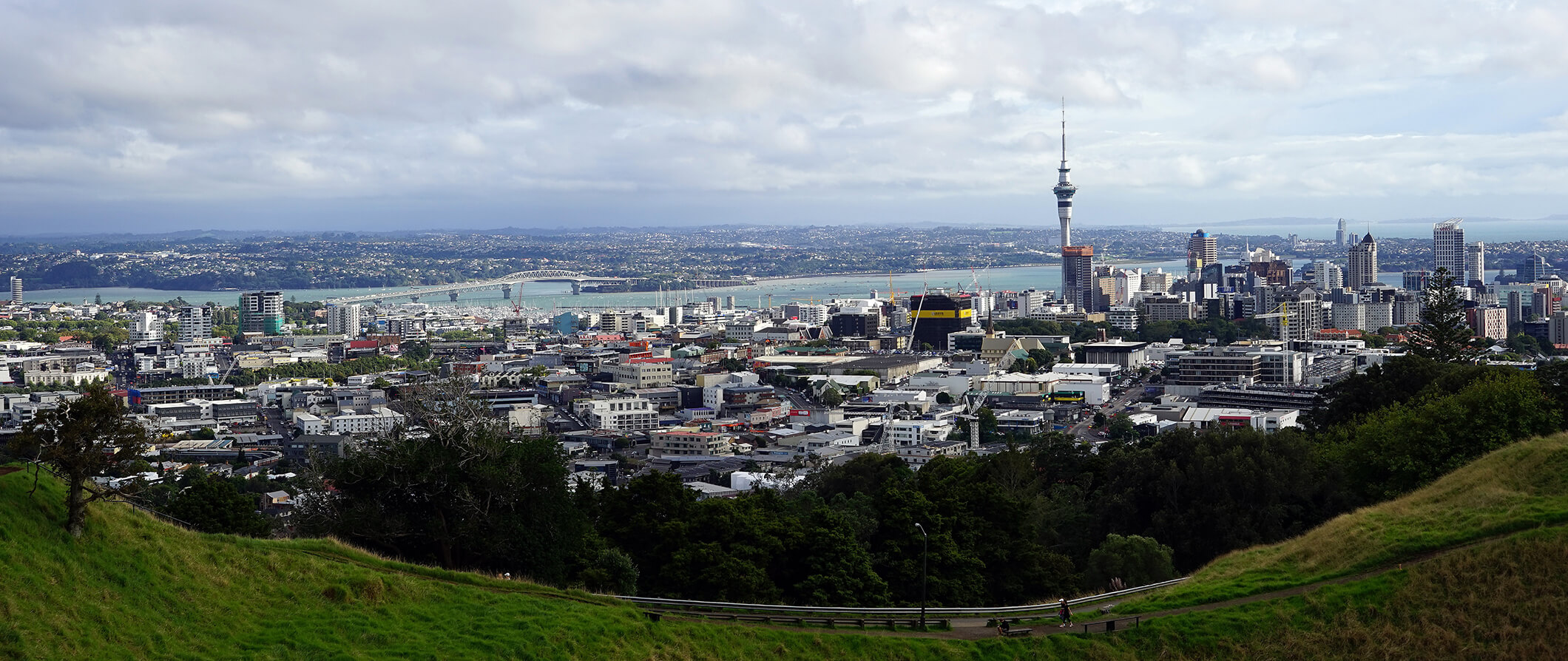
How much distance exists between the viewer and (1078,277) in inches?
3356

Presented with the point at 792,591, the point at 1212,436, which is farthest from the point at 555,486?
the point at 1212,436

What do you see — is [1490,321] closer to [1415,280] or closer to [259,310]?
[1415,280]

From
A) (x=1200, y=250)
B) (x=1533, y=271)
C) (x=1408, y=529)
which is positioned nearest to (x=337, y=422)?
(x=1408, y=529)

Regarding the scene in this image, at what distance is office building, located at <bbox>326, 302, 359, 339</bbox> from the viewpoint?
69250mm

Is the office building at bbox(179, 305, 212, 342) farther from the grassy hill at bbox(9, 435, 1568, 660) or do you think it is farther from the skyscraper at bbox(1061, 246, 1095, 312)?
the grassy hill at bbox(9, 435, 1568, 660)

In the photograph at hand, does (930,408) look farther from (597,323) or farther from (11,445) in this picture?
(597,323)

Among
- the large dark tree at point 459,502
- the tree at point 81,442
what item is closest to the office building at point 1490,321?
the large dark tree at point 459,502

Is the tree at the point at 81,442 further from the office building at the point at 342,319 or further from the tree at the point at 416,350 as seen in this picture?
the office building at the point at 342,319

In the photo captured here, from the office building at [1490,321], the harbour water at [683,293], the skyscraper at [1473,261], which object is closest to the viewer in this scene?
the office building at [1490,321]

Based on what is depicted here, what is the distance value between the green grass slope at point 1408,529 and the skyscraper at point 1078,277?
69559 mm

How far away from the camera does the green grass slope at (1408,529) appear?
9.45m

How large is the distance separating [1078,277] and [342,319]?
41929 mm

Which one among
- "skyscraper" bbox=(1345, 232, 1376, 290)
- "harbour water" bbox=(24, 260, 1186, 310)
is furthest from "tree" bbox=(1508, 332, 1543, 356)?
"harbour water" bbox=(24, 260, 1186, 310)

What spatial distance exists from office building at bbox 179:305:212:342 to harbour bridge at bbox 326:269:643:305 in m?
28.6
